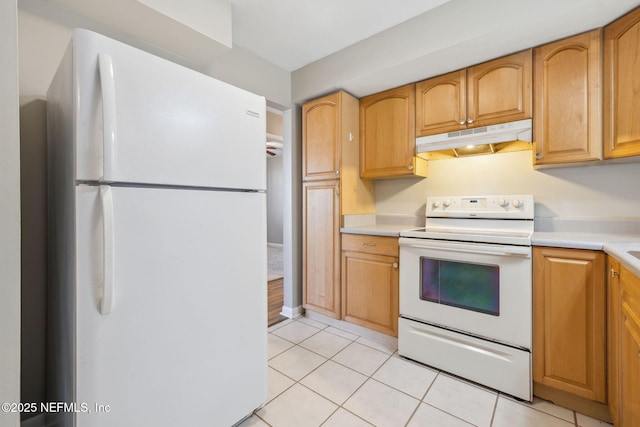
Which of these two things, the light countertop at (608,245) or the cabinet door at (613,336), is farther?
the cabinet door at (613,336)

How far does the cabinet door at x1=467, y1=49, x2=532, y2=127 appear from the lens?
175 cm

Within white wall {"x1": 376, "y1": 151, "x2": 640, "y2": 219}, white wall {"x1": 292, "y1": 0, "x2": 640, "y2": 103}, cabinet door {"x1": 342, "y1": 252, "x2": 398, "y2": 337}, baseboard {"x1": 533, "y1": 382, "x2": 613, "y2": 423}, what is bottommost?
baseboard {"x1": 533, "y1": 382, "x2": 613, "y2": 423}

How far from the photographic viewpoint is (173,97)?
1.01 metres

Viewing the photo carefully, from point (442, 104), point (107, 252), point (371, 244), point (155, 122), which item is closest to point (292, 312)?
point (371, 244)

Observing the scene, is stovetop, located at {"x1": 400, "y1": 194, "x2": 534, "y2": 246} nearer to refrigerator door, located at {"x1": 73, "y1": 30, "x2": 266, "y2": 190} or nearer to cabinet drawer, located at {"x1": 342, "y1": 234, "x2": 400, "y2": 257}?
cabinet drawer, located at {"x1": 342, "y1": 234, "x2": 400, "y2": 257}

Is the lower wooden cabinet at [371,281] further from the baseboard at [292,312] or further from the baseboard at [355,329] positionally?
the baseboard at [292,312]

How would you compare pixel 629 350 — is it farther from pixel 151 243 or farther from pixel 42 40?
pixel 42 40

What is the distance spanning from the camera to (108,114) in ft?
2.75

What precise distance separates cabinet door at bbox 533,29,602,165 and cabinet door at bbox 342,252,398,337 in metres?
1.24

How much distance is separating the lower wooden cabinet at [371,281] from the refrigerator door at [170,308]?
1064 mm

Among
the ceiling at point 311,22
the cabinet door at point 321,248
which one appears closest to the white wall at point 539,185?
the cabinet door at point 321,248

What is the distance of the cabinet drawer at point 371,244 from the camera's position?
80.0 inches

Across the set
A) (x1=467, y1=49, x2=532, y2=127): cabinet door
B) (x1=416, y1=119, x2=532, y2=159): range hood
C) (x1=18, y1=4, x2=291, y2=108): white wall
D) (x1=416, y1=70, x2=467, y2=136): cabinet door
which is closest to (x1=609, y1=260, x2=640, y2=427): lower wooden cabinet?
(x1=416, y1=119, x2=532, y2=159): range hood

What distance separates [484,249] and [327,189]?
1.30 meters
